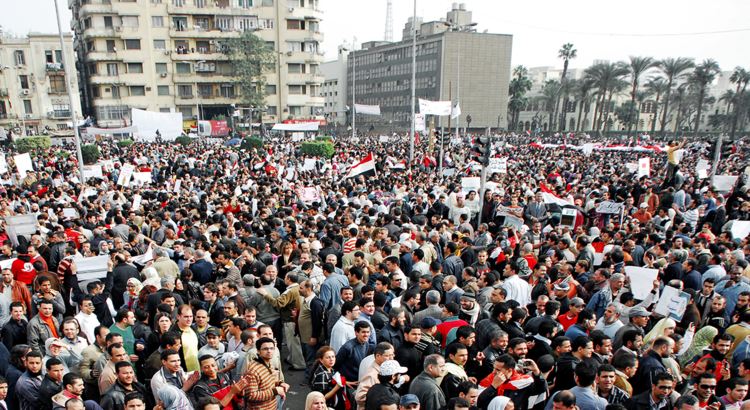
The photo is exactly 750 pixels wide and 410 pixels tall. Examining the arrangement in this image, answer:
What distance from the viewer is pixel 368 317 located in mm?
5617

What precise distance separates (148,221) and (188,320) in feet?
21.9

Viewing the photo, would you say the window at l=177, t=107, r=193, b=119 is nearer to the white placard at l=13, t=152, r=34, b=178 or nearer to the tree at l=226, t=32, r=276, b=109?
the tree at l=226, t=32, r=276, b=109

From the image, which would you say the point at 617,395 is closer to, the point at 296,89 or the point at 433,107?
the point at 433,107

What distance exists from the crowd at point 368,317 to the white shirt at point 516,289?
0.03m

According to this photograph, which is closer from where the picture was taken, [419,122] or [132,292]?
[132,292]

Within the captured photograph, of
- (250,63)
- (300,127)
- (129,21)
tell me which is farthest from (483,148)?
(129,21)


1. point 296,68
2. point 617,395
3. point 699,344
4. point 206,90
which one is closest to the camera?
point 617,395

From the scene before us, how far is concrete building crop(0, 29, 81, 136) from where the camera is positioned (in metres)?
47.4

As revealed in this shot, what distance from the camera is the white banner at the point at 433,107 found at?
78.2ft

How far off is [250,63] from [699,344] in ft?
174

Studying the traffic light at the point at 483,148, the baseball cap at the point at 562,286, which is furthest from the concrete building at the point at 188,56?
the baseball cap at the point at 562,286

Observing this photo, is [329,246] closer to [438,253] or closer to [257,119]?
[438,253]

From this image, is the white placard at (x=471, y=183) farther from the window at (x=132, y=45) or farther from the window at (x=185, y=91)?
the window at (x=132, y=45)

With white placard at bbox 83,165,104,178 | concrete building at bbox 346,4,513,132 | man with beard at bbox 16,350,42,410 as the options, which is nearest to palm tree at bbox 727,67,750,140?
concrete building at bbox 346,4,513,132
